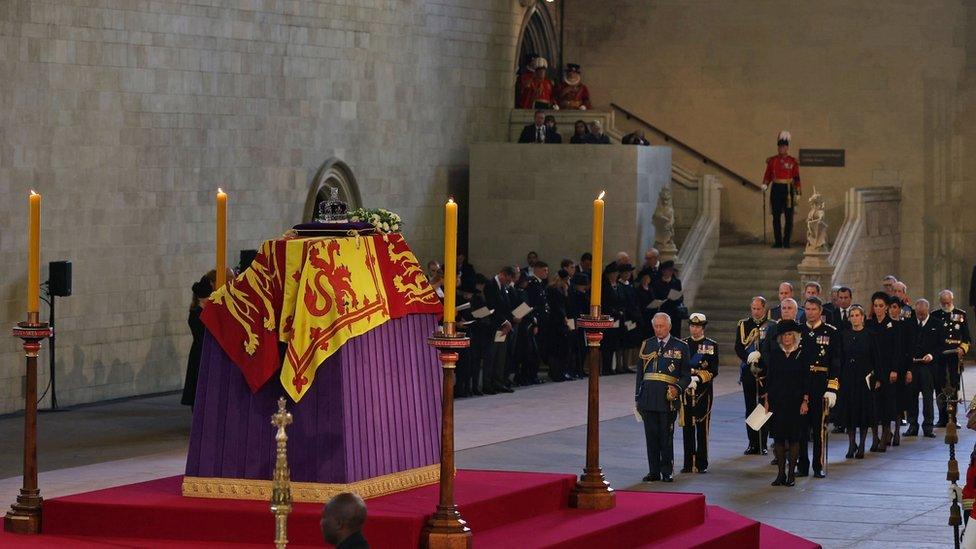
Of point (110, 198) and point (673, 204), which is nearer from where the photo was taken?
point (110, 198)

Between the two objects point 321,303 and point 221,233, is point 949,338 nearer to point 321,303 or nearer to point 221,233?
point 221,233

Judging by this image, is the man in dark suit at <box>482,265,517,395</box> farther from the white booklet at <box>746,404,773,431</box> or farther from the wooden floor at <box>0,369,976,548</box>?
the white booklet at <box>746,404,773,431</box>

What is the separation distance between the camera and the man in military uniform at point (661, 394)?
13.9m

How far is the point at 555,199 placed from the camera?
24.8 m

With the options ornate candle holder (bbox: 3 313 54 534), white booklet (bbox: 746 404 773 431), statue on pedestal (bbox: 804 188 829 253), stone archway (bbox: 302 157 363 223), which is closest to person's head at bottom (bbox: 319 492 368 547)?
ornate candle holder (bbox: 3 313 54 534)

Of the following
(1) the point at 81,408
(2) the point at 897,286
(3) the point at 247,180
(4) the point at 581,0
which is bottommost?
(1) the point at 81,408

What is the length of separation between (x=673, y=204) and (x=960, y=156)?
4.90 meters

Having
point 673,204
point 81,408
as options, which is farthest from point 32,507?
point 673,204

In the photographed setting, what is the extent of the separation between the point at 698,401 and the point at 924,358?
3.72 metres

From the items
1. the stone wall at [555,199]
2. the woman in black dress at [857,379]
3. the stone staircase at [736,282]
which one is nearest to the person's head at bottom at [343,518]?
the woman in black dress at [857,379]

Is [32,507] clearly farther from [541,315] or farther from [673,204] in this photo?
[673,204]

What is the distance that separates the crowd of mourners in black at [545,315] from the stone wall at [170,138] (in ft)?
7.92

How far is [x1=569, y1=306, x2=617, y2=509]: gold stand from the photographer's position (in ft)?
31.8

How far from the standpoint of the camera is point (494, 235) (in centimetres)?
2503
